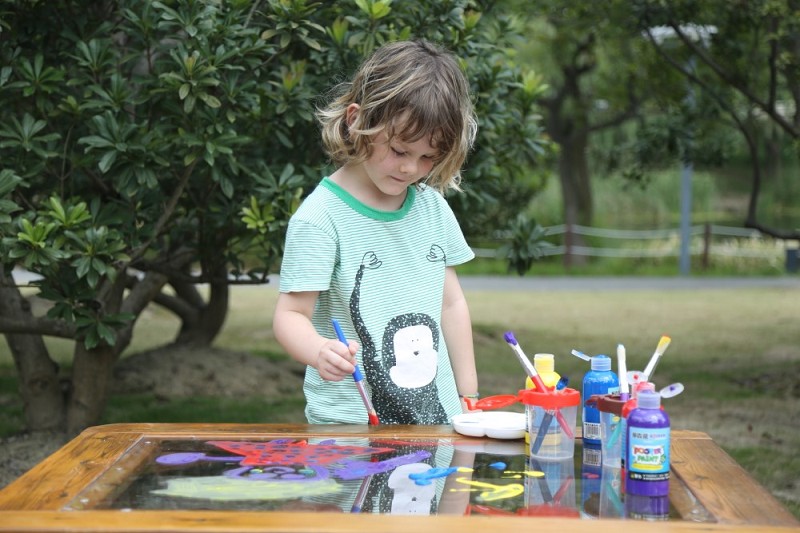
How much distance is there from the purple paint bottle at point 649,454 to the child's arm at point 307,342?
0.64 meters

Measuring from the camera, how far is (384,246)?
2.84 meters

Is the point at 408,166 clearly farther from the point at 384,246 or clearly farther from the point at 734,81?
the point at 734,81

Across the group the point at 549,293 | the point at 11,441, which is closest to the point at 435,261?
the point at 11,441

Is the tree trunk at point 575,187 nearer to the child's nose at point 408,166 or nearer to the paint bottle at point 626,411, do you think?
the child's nose at point 408,166

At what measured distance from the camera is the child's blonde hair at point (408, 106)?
2.63 metres

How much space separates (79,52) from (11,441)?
7.00 feet

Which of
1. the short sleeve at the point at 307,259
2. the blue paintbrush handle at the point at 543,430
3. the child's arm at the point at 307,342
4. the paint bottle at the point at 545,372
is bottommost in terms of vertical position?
the blue paintbrush handle at the point at 543,430

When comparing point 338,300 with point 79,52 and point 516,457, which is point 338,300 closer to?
point 516,457

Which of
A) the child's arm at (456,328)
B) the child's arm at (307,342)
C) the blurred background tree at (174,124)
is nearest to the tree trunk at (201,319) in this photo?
the blurred background tree at (174,124)

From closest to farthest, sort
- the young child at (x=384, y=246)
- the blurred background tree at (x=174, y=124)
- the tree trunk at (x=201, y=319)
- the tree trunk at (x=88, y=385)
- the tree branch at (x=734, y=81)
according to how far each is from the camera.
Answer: the young child at (x=384, y=246) → the blurred background tree at (x=174, y=124) → the tree trunk at (x=88, y=385) → the tree branch at (x=734, y=81) → the tree trunk at (x=201, y=319)

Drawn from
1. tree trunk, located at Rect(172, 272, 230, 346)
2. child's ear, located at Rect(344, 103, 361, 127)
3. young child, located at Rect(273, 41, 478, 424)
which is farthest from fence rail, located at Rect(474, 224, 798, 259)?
child's ear, located at Rect(344, 103, 361, 127)

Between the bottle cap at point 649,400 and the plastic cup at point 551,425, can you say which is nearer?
the bottle cap at point 649,400

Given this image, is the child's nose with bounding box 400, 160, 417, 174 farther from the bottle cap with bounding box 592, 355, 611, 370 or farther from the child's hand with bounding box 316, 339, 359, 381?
the bottle cap with bounding box 592, 355, 611, 370

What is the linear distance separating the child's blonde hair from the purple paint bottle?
870mm
